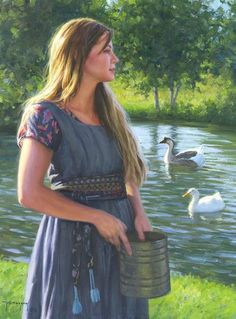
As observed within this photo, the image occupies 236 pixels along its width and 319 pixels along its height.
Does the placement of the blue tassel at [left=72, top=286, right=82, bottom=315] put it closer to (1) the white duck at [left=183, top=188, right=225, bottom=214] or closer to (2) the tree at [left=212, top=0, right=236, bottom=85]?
(1) the white duck at [left=183, top=188, right=225, bottom=214]

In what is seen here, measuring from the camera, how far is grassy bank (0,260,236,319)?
6.52 metres

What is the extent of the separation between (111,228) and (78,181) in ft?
0.89

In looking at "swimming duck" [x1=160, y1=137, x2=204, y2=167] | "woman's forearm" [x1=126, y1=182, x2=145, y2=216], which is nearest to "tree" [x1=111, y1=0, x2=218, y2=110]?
"swimming duck" [x1=160, y1=137, x2=204, y2=167]

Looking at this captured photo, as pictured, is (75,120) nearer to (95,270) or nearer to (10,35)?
(95,270)

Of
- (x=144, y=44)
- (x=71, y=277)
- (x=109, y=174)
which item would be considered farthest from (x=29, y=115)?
(x=144, y=44)

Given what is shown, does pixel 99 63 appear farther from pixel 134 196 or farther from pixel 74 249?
pixel 74 249

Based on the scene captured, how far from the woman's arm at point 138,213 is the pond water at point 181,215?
3709 millimetres

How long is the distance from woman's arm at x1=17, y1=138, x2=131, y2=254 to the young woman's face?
0.40 m

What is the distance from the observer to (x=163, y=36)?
21.8 meters

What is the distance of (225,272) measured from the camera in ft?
37.0

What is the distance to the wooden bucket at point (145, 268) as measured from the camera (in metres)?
3.35

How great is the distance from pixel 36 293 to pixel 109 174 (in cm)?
63

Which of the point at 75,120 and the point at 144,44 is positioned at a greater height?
the point at 75,120

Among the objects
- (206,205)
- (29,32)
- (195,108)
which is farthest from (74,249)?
(195,108)
